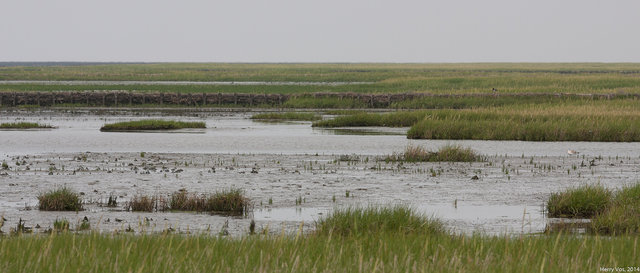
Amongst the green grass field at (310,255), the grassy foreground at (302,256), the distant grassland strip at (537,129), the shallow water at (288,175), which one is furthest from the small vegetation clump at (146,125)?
the grassy foreground at (302,256)

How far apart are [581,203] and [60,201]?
9.76 meters

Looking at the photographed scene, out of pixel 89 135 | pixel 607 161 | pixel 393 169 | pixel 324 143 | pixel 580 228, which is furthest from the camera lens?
pixel 89 135

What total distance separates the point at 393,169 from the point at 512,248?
49.0 feet

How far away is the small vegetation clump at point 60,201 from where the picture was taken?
1641 centimetres

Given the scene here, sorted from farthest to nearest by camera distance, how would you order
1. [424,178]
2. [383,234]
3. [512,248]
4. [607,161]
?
[607,161]
[424,178]
[383,234]
[512,248]

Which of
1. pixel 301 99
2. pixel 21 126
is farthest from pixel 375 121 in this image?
pixel 301 99

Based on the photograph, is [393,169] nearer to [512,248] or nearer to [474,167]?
[474,167]

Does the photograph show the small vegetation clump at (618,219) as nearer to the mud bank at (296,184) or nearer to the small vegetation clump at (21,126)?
the mud bank at (296,184)

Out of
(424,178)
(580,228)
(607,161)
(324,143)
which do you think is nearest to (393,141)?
(324,143)

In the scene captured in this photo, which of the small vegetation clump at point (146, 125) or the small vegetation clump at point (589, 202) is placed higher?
the small vegetation clump at point (589, 202)

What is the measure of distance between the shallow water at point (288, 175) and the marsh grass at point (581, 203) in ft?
1.29

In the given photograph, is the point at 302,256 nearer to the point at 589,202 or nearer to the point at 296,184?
the point at 589,202

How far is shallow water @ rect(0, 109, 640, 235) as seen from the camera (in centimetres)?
1584

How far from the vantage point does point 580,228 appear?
14445mm
